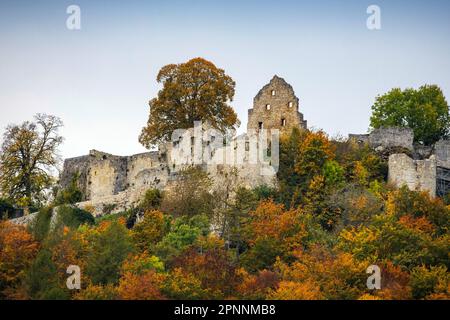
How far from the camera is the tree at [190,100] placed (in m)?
58.0

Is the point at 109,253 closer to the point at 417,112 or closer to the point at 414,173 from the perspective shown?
the point at 414,173

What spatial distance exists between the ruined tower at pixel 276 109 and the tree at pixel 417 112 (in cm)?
555

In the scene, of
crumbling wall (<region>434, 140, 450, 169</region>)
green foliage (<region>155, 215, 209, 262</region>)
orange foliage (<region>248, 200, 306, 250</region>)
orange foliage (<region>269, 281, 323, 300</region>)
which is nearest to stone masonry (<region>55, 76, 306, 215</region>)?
orange foliage (<region>248, 200, 306, 250</region>)

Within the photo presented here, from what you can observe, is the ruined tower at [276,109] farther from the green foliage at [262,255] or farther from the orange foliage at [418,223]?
the orange foliage at [418,223]

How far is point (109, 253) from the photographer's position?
46.1 meters

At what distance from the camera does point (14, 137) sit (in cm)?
6003

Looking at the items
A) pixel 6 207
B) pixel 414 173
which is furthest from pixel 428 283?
pixel 6 207

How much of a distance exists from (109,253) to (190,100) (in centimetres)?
1398

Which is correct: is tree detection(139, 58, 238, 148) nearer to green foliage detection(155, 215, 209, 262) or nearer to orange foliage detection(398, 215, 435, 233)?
green foliage detection(155, 215, 209, 262)

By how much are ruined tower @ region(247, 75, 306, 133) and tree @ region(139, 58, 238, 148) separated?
2.05 meters

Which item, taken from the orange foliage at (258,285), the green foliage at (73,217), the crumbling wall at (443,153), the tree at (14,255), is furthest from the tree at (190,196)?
the crumbling wall at (443,153)
